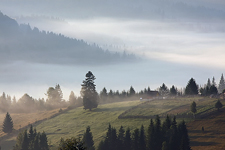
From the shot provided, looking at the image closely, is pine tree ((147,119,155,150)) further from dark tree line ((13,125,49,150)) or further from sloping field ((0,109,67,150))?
sloping field ((0,109,67,150))

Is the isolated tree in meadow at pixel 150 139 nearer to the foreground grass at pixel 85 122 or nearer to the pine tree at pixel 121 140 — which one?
the pine tree at pixel 121 140

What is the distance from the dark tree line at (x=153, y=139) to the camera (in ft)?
307

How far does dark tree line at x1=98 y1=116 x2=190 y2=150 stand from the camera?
93625 millimetres

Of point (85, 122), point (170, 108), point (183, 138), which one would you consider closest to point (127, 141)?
point (183, 138)

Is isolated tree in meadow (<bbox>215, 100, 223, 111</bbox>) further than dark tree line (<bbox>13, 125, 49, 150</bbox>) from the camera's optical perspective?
Yes

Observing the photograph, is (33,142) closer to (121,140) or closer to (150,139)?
(121,140)

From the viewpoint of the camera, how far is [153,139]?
9775cm

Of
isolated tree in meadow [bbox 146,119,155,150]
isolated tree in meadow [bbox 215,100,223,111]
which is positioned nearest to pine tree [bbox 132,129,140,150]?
isolated tree in meadow [bbox 146,119,155,150]

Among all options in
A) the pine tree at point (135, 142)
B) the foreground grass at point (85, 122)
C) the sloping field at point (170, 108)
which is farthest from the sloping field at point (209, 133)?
the foreground grass at point (85, 122)

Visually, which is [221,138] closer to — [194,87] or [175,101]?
[175,101]

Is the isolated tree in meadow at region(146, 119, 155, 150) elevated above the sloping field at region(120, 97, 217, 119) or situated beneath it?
situated beneath

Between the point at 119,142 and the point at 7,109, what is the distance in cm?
10551

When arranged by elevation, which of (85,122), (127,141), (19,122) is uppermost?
(19,122)

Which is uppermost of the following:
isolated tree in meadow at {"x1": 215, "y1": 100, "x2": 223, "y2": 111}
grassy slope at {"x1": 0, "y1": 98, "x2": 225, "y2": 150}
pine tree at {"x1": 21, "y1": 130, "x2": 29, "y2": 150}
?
isolated tree in meadow at {"x1": 215, "y1": 100, "x2": 223, "y2": 111}
